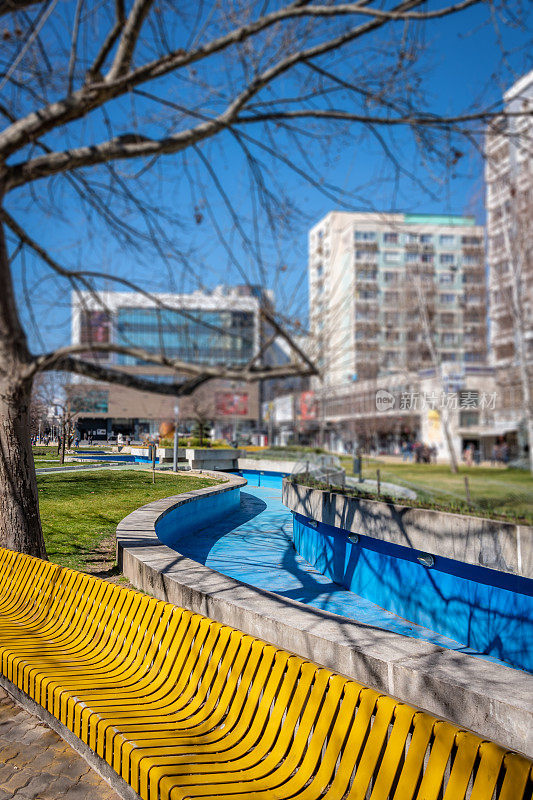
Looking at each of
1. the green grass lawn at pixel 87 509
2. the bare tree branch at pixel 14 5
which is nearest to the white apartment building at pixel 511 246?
the bare tree branch at pixel 14 5

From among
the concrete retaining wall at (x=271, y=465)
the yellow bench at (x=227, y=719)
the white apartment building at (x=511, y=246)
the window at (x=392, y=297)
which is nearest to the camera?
the yellow bench at (x=227, y=719)

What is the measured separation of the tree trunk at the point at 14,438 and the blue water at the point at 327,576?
146 inches

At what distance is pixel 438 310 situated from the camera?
6.43 m

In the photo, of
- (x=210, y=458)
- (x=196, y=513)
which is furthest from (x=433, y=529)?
(x=196, y=513)

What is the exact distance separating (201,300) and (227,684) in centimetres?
304

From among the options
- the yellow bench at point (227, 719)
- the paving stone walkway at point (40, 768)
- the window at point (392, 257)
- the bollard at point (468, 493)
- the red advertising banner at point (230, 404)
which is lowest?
the paving stone walkway at point (40, 768)

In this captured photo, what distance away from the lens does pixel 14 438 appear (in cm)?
628

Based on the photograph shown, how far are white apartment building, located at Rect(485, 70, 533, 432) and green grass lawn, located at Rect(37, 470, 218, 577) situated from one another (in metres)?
5.58

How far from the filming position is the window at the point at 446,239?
6.26 m

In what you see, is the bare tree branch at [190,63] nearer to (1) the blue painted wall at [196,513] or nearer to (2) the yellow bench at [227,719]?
(2) the yellow bench at [227,719]

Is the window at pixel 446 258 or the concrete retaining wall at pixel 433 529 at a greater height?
the window at pixel 446 258

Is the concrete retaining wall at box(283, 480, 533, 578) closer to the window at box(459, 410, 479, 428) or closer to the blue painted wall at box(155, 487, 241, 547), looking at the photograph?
the window at box(459, 410, 479, 428)

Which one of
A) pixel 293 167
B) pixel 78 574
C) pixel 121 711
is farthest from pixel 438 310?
Result: pixel 121 711

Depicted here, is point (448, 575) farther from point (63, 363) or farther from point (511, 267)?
point (63, 363)
